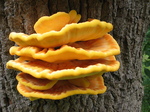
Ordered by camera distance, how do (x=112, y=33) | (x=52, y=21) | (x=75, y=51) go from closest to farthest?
(x=75, y=51)
(x=52, y=21)
(x=112, y=33)

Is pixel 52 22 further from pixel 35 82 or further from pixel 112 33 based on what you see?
pixel 112 33

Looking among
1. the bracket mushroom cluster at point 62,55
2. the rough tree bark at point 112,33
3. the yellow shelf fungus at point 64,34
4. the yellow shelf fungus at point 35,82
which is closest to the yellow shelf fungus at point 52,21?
the bracket mushroom cluster at point 62,55

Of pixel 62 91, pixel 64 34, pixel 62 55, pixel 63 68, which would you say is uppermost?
pixel 64 34

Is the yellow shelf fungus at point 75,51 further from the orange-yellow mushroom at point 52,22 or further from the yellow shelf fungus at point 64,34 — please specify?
the orange-yellow mushroom at point 52,22

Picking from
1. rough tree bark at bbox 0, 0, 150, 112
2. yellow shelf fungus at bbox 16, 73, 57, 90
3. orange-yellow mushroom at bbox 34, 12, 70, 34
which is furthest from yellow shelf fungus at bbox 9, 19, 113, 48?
rough tree bark at bbox 0, 0, 150, 112

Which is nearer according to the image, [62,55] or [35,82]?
[62,55]

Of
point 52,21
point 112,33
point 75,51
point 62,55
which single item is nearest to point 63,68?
point 62,55

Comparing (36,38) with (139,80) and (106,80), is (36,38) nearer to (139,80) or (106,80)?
(106,80)

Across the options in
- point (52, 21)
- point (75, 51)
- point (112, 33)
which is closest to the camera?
point (75, 51)
